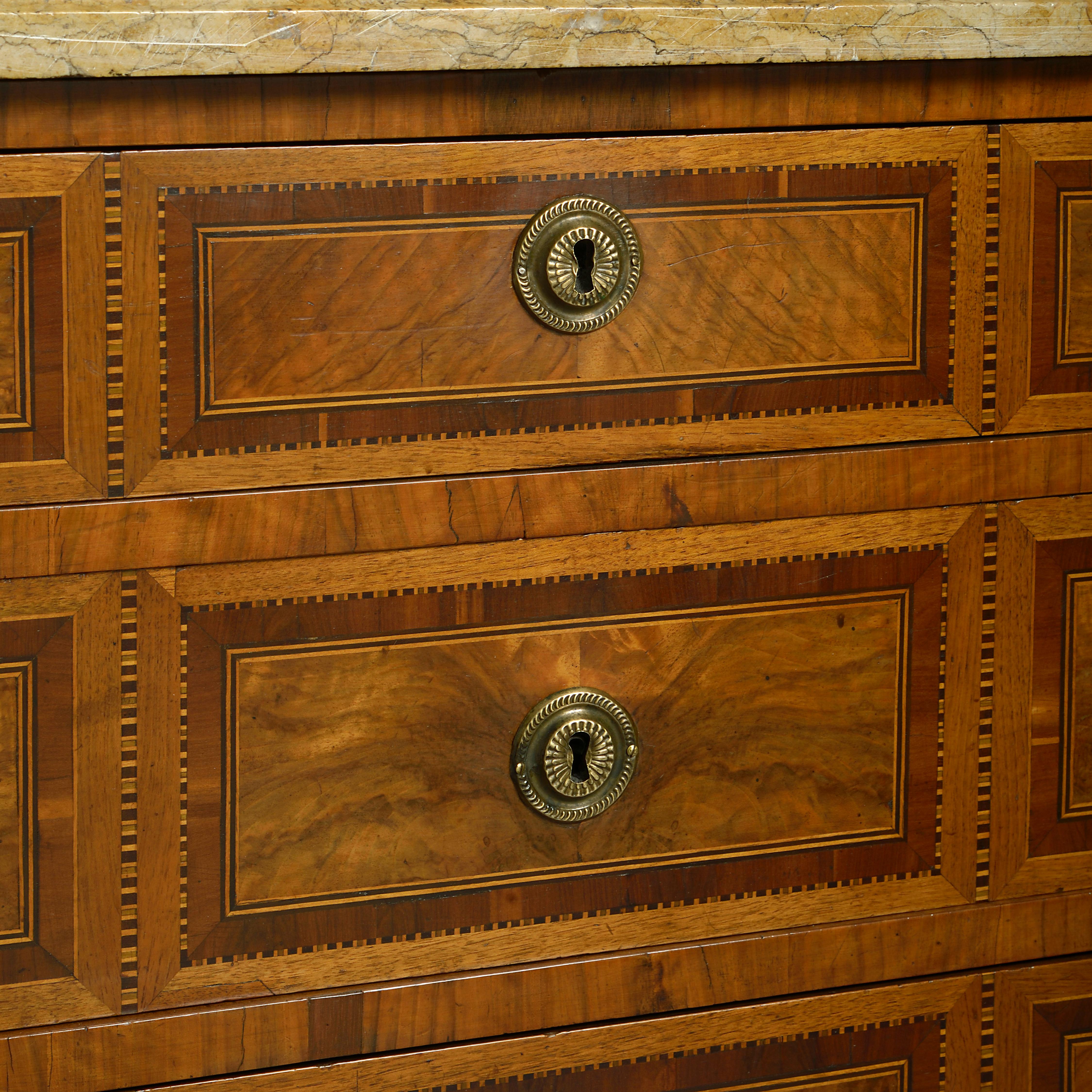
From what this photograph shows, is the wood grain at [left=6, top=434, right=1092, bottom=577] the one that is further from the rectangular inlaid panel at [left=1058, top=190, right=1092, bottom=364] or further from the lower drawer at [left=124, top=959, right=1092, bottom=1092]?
the lower drawer at [left=124, top=959, right=1092, bottom=1092]

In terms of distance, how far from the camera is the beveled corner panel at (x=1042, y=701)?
85 centimetres

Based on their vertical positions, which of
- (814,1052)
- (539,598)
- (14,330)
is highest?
(14,330)

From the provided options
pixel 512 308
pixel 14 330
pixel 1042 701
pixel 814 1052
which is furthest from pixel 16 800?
pixel 1042 701

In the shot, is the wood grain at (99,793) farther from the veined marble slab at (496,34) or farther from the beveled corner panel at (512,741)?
the veined marble slab at (496,34)

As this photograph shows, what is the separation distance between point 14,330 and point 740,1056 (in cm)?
61

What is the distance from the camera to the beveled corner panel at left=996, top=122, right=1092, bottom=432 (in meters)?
0.81

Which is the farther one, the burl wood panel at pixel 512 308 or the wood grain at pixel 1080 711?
the wood grain at pixel 1080 711

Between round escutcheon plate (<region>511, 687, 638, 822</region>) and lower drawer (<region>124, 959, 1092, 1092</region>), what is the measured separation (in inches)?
6.0

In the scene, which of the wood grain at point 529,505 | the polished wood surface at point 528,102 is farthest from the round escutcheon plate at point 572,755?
the polished wood surface at point 528,102

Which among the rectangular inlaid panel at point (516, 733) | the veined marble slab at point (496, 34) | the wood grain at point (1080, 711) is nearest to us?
the veined marble slab at point (496, 34)

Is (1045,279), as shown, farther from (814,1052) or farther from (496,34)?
(814,1052)

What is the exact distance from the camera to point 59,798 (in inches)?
29.2

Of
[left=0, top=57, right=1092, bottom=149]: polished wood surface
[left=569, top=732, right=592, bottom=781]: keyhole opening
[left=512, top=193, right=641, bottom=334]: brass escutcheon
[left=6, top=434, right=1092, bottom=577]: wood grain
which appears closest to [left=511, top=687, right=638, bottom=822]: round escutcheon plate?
[left=569, top=732, right=592, bottom=781]: keyhole opening

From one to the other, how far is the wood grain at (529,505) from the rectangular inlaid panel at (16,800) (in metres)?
0.06
